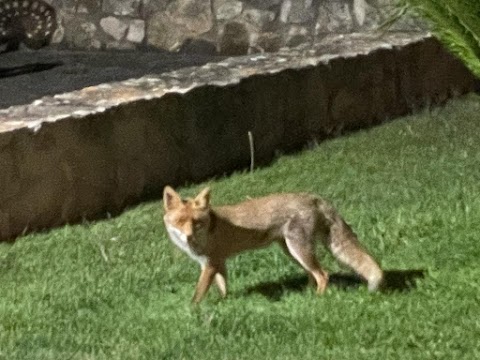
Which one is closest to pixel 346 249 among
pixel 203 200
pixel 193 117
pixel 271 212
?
pixel 271 212

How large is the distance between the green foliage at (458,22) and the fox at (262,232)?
3.01 ft

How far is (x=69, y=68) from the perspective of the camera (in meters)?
9.64

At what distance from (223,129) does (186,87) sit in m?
0.35

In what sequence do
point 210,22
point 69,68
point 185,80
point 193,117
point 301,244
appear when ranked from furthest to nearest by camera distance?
point 210,22 → point 69,68 → point 185,80 → point 193,117 → point 301,244

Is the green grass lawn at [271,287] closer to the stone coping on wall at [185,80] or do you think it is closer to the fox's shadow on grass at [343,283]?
the fox's shadow on grass at [343,283]

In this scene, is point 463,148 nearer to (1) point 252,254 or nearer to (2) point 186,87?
(2) point 186,87

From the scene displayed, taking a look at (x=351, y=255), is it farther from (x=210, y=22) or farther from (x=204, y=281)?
(x=210, y=22)

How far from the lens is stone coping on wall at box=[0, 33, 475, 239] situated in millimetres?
5513

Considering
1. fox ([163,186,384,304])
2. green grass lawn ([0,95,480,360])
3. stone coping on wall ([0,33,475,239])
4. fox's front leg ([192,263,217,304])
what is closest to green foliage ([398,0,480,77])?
green grass lawn ([0,95,480,360])

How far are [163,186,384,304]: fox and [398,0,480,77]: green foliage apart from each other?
92cm

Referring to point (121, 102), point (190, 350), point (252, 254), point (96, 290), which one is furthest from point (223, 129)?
point (190, 350)

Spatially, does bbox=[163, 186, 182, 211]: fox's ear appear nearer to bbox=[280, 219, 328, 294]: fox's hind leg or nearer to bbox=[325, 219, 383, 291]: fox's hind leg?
bbox=[280, 219, 328, 294]: fox's hind leg

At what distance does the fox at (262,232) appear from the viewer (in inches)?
156

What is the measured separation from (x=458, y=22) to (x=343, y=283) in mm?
1130
